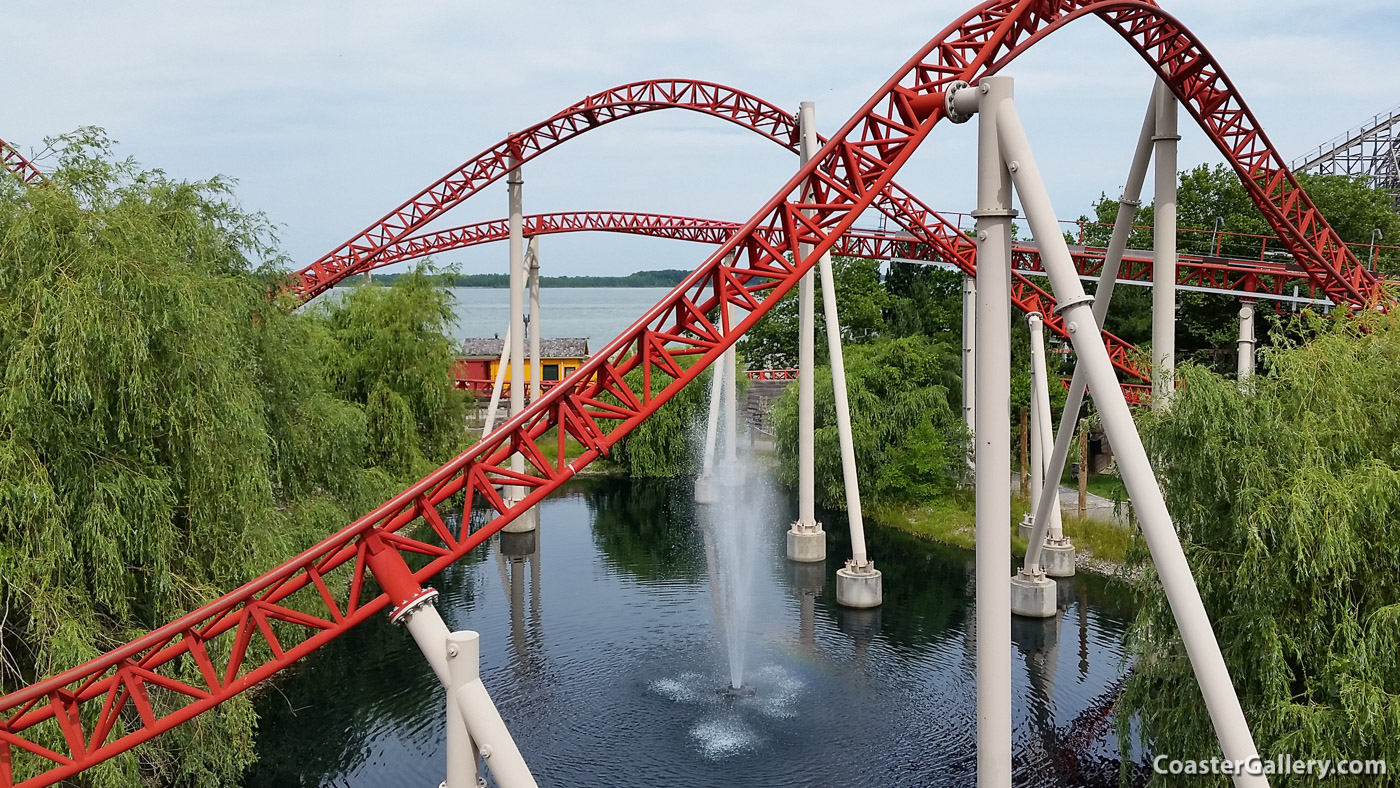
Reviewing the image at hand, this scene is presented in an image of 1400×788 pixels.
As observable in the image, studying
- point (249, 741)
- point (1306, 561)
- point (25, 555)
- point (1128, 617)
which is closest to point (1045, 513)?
point (1128, 617)

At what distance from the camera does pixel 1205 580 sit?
9.82 m

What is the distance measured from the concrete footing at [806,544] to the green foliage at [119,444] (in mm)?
11905

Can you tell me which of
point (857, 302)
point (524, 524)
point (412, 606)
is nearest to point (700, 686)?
point (412, 606)

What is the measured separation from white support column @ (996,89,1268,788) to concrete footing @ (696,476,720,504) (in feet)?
79.1

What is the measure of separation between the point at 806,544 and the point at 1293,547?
47.2 ft

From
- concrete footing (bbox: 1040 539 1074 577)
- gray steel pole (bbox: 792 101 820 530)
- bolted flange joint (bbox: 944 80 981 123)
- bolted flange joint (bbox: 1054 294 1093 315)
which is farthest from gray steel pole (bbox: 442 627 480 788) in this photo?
concrete footing (bbox: 1040 539 1074 577)

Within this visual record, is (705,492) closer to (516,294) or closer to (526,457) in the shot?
(516,294)

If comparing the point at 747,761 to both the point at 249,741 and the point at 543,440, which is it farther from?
the point at 543,440

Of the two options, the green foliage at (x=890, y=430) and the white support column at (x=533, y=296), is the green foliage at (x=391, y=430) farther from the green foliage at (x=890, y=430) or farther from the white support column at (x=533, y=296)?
the green foliage at (x=890, y=430)

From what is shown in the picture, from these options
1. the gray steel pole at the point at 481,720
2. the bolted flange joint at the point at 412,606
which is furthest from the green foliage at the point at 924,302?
the gray steel pole at the point at 481,720

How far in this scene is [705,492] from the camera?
3278 centimetres

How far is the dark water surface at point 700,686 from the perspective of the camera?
14.0 m

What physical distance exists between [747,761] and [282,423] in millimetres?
9313

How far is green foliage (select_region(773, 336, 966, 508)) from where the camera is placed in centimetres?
2922
